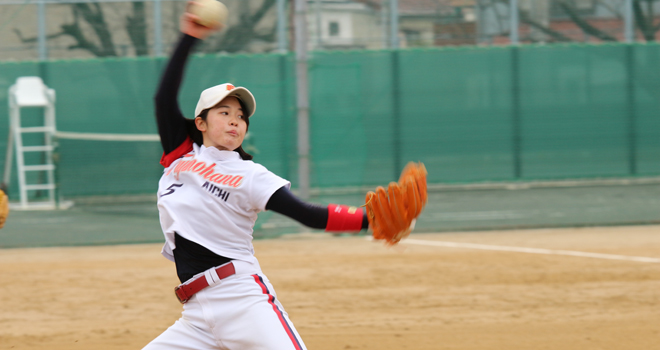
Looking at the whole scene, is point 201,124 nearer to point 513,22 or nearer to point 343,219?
point 343,219

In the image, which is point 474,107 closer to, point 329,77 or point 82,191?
point 329,77

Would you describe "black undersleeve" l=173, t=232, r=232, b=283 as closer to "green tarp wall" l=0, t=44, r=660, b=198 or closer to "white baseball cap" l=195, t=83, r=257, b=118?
"white baseball cap" l=195, t=83, r=257, b=118

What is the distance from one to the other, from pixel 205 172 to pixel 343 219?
60cm

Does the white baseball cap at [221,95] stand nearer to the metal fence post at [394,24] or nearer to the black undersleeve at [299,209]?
the black undersleeve at [299,209]

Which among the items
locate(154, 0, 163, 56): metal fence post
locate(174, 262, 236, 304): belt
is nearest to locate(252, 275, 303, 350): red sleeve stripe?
locate(174, 262, 236, 304): belt

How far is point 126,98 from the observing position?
11648 mm

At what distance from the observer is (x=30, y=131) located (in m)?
12.1

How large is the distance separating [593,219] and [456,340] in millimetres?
5942

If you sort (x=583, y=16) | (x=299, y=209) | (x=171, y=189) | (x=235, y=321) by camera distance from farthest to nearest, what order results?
(x=583, y=16) < (x=171, y=189) < (x=235, y=321) < (x=299, y=209)

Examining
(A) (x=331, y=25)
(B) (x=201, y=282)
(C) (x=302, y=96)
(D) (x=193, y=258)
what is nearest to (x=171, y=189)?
(D) (x=193, y=258)

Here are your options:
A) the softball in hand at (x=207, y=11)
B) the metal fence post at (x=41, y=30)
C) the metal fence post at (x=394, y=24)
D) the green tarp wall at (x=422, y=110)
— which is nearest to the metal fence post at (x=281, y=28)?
the green tarp wall at (x=422, y=110)

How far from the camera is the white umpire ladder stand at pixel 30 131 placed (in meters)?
11.6

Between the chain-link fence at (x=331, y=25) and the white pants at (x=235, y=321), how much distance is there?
794 centimetres

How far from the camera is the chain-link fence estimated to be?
12320 millimetres
